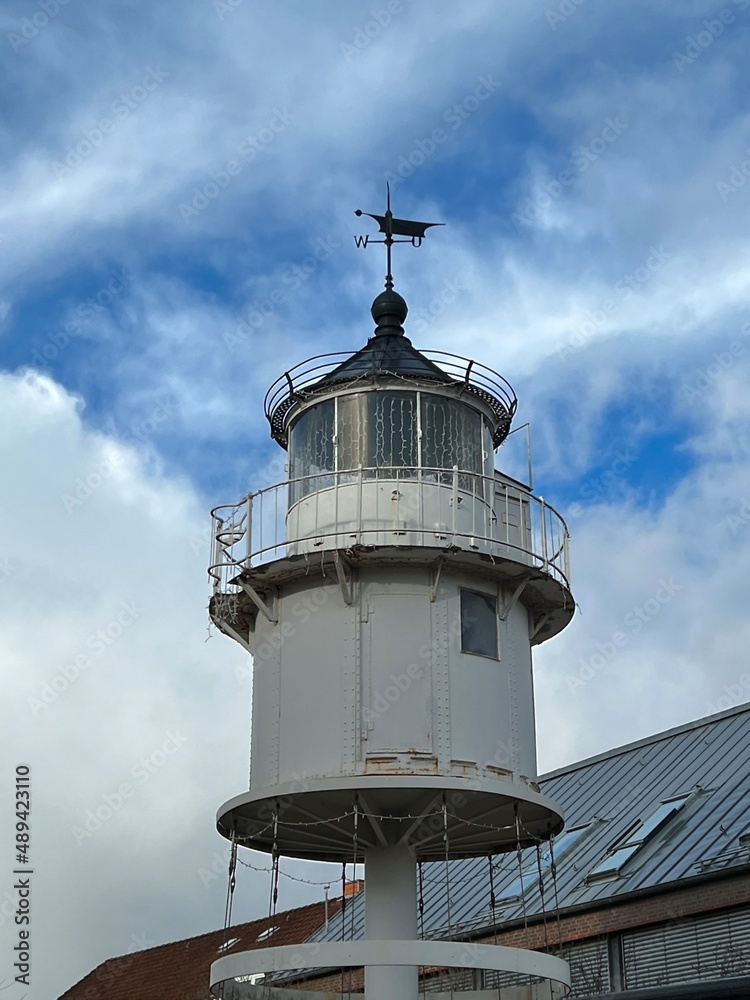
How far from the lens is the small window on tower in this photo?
787 inches

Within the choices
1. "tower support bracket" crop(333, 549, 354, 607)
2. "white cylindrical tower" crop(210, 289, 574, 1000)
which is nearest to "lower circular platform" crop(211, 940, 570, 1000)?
"white cylindrical tower" crop(210, 289, 574, 1000)

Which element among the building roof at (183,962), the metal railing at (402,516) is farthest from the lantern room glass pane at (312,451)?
the building roof at (183,962)

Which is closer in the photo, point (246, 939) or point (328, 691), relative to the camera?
point (328, 691)

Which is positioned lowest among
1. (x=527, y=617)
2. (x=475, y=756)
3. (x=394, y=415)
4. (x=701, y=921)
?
(x=701, y=921)

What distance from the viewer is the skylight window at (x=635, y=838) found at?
969 inches

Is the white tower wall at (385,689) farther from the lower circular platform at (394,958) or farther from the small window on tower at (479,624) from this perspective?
the lower circular platform at (394,958)

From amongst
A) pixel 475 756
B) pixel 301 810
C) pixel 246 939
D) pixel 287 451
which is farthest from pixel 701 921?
pixel 246 939

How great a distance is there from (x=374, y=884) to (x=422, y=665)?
11.4 feet

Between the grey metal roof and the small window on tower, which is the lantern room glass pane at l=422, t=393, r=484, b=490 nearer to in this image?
the small window on tower

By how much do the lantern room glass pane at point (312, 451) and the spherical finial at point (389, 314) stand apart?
202cm

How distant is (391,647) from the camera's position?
19547 millimetres

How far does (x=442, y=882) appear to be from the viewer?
3134 centimetres

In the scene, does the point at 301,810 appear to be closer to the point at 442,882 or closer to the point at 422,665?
the point at 422,665

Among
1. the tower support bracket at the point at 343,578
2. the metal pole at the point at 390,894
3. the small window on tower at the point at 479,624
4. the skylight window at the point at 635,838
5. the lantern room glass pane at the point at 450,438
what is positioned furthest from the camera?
the skylight window at the point at 635,838
